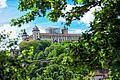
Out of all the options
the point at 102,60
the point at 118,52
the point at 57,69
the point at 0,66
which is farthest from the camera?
the point at 57,69

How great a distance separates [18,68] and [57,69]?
81.8 metres

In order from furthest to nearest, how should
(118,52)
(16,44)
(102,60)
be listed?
(16,44)
(102,60)
(118,52)

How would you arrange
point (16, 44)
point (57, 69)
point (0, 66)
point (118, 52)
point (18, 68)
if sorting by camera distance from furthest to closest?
point (57, 69) → point (16, 44) → point (18, 68) → point (0, 66) → point (118, 52)

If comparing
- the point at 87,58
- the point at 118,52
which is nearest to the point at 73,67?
the point at 87,58

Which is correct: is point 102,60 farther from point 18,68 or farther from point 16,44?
point 16,44

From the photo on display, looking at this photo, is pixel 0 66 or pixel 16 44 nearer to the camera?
pixel 0 66

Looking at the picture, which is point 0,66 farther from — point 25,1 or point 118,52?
point 118,52

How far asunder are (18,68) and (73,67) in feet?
14.3

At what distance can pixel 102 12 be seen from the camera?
10062 mm

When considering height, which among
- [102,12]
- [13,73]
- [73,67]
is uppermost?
[102,12]

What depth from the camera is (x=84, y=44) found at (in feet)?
33.4

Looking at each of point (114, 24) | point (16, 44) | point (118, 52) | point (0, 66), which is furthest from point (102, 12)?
point (16, 44)

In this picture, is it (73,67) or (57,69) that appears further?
(57,69)

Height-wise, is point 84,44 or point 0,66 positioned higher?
point 84,44
